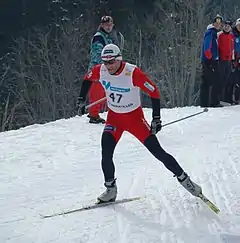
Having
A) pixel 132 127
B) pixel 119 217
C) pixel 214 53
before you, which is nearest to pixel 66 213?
pixel 119 217

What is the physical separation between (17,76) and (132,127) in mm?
26462

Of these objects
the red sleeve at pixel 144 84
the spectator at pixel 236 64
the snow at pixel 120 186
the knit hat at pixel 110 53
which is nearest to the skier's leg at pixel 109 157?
the snow at pixel 120 186

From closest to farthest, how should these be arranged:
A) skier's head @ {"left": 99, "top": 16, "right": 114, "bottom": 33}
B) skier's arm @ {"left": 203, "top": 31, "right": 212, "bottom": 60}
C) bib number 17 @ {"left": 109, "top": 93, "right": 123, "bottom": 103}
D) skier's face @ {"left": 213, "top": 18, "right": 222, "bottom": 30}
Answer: bib number 17 @ {"left": 109, "top": 93, "right": 123, "bottom": 103}
skier's head @ {"left": 99, "top": 16, "right": 114, "bottom": 33}
skier's arm @ {"left": 203, "top": 31, "right": 212, "bottom": 60}
skier's face @ {"left": 213, "top": 18, "right": 222, "bottom": 30}

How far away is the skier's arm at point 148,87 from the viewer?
5.62 metres

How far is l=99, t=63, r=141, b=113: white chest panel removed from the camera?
225 inches

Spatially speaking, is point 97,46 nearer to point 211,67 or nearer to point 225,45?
point 211,67

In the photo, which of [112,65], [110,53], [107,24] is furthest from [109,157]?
[107,24]

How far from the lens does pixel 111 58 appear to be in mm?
5633

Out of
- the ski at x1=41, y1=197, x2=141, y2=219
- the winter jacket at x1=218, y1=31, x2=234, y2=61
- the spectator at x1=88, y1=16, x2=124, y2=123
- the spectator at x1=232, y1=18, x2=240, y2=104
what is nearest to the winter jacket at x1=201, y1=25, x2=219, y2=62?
the winter jacket at x1=218, y1=31, x2=234, y2=61

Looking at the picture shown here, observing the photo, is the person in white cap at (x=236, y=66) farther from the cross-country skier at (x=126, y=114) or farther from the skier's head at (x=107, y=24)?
the cross-country skier at (x=126, y=114)

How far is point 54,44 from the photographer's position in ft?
105

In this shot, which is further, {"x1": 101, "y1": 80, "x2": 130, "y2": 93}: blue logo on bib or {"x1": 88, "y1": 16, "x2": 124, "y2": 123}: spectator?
{"x1": 88, "y1": 16, "x2": 124, "y2": 123}: spectator

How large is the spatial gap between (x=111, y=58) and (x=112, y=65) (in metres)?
0.08

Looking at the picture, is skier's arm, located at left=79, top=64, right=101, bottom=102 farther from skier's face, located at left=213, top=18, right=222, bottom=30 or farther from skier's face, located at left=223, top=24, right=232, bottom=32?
skier's face, located at left=223, top=24, right=232, bottom=32
